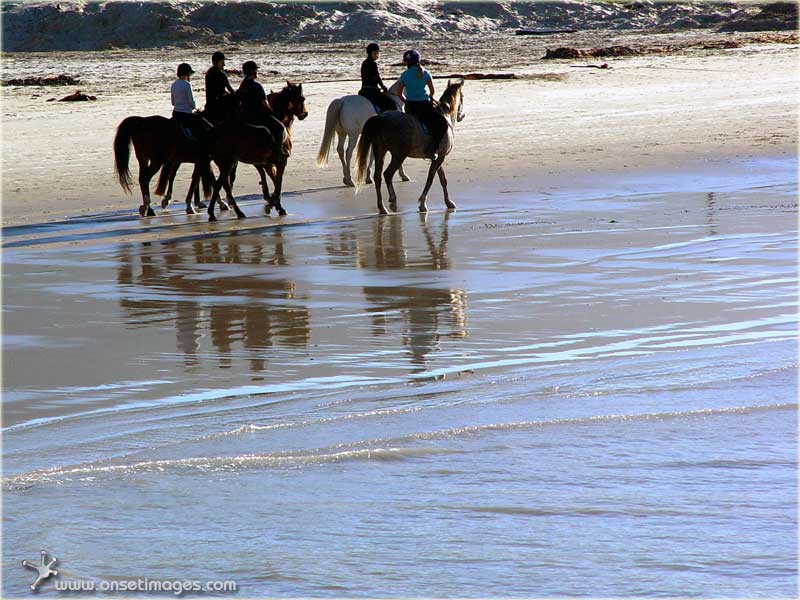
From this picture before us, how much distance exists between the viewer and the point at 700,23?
4784 centimetres

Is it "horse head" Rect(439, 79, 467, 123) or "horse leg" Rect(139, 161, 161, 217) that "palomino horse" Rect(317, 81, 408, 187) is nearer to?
"horse head" Rect(439, 79, 467, 123)

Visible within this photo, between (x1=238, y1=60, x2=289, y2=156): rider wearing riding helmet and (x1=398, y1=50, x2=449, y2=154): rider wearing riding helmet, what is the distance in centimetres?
137

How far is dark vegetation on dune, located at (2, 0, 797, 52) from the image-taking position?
1900 inches

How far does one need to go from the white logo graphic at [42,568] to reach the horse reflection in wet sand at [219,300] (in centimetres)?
276

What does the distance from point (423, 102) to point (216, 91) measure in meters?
2.16

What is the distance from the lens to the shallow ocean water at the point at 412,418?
13.2ft

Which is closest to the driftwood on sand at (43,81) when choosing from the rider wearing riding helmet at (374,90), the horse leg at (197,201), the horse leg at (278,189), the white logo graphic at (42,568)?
the rider wearing riding helmet at (374,90)

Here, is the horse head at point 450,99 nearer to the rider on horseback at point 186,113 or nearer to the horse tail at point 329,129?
the horse tail at point 329,129

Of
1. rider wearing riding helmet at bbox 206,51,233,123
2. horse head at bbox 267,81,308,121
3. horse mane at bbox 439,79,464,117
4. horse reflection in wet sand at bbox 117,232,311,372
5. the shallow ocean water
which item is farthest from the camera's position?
horse head at bbox 267,81,308,121

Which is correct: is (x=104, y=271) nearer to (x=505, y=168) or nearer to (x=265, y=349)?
(x=265, y=349)

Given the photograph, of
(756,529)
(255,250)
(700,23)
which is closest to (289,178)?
(255,250)

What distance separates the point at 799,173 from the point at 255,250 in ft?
→ 26.0

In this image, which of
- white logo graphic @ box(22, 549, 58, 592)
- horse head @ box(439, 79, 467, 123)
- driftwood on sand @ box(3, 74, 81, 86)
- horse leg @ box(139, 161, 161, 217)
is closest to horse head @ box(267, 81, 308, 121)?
horse leg @ box(139, 161, 161, 217)

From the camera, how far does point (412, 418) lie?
18.6ft
